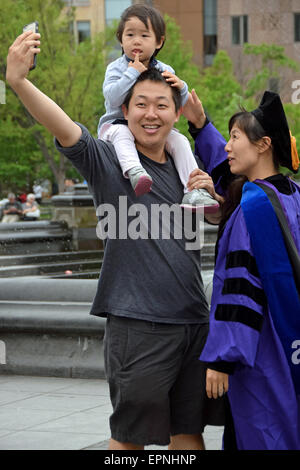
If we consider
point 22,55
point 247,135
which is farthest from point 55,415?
point 22,55

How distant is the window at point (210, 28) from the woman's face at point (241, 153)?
5072 cm

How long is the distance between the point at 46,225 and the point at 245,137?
38.2 feet

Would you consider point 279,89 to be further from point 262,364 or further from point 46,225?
point 262,364

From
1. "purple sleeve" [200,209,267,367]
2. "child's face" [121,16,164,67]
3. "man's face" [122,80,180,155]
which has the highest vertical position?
"child's face" [121,16,164,67]

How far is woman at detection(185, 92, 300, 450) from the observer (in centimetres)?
343

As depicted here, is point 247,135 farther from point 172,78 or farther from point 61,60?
point 61,60

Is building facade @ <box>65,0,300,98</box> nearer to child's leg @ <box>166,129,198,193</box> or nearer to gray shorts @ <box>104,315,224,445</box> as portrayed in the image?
child's leg @ <box>166,129,198,193</box>

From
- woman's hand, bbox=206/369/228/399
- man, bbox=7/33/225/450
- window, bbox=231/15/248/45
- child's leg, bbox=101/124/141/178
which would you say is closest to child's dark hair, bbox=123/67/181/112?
man, bbox=7/33/225/450

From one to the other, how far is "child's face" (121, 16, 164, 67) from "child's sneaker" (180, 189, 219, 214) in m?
0.69

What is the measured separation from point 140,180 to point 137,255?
0.32m

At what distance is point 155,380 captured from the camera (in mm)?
3521

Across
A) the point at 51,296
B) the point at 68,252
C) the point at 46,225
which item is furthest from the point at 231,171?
the point at 46,225

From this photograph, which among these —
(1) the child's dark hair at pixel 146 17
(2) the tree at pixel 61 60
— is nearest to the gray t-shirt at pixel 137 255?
(1) the child's dark hair at pixel 146 17
